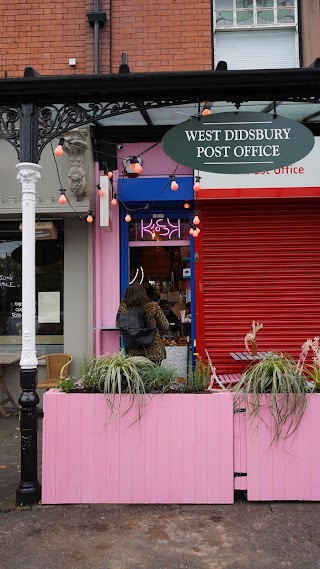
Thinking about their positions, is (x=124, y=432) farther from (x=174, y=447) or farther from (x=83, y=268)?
(x=83, y=268)

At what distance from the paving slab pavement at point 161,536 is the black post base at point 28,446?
12 centimetres

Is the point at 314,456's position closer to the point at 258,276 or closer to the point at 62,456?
the point at 62,456

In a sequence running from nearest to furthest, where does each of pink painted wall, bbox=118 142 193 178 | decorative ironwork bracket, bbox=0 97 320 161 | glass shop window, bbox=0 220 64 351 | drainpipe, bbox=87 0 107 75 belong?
decorative ironwork bracket, bbox=0 97 320 161, drainpipe, bbox=87 0 107 75, pink painted wall, bbox=118 142 193 178, glass shop window, bbox=0 220 64 351

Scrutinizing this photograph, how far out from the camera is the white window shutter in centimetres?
830

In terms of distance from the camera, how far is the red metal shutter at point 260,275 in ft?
27.1

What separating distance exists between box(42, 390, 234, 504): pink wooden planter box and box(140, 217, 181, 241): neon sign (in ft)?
14.3

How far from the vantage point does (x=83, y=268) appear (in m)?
8.23

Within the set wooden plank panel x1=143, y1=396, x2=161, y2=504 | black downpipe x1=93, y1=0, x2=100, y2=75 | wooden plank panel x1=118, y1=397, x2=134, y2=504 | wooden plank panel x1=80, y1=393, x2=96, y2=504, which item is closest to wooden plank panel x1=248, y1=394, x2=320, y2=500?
wooden plank panel x1=143, y1=396, x2=161, y2=504

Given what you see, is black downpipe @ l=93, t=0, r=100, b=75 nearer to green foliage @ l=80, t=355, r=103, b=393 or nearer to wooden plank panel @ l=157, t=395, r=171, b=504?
green foliage @ l=80, t=355, r=103, b=393

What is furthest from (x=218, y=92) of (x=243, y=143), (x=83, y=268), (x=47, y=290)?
(x=47, y=290)

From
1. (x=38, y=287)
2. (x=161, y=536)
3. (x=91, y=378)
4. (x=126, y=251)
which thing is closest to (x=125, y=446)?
(x=91, y=378)

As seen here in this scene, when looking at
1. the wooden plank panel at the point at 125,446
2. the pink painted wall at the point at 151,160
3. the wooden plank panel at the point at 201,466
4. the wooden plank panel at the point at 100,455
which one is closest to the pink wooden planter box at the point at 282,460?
the wooden plank panel at the point at 201,466

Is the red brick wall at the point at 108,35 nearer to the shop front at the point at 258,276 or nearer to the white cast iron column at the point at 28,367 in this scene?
the shop front at the point at 258,276

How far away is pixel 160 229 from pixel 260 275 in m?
1.86
